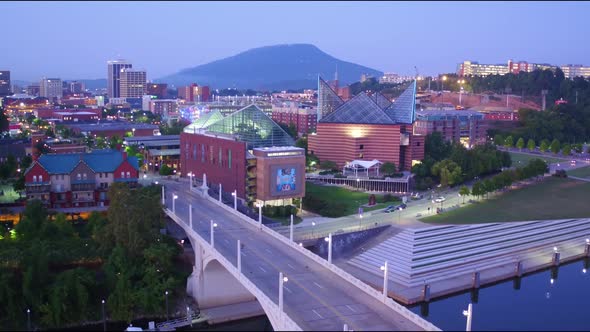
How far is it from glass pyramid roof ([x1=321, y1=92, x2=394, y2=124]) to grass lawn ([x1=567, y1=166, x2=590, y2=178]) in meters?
20.7

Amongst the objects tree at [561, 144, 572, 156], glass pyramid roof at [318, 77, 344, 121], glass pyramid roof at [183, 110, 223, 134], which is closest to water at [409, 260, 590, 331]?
glass pyramid roof at [183, 110, 223, 134]

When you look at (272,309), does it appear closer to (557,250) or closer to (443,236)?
(443,236)

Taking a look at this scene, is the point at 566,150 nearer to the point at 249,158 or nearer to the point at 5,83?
the point at 249,158

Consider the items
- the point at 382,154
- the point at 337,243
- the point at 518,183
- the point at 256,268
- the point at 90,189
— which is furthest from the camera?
the point at 382,154

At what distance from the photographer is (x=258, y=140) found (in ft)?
166

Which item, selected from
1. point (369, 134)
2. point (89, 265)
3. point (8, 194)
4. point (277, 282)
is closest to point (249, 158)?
point (89, 265)

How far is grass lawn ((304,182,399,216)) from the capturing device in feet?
158

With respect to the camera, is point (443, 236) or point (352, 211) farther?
point (352, 211)

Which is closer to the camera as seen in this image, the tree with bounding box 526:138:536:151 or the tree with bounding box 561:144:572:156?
the tree with bounding box 561:144:572:156

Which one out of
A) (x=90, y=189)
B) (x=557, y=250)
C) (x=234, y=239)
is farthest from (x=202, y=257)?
(x=557, y=250)

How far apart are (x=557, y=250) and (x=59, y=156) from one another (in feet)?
119

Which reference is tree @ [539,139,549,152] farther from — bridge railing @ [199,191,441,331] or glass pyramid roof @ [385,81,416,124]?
bridge railing @ [199,191,441,331]

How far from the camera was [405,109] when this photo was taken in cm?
6712

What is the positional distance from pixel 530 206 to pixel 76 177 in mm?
36006
